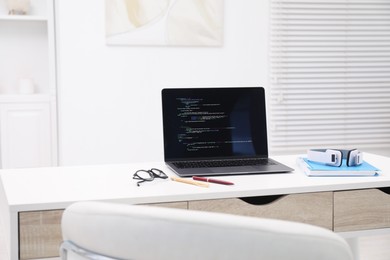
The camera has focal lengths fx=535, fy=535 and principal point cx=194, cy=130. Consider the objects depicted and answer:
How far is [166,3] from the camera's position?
12.0ft

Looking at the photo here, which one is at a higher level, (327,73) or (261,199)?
(327,73)

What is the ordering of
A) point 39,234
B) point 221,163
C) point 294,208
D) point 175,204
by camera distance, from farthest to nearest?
point 221,163 < point 294,208 < point 175,204 < point 39,234

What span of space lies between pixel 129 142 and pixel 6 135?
82 centimetres

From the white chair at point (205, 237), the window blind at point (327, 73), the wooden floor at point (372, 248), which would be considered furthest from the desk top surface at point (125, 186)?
the window blind at point (327, 73)

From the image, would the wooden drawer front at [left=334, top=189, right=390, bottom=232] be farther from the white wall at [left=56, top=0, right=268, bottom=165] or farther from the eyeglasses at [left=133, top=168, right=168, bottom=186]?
the white wall at [left=56, top=0, right=268, bottom=165]

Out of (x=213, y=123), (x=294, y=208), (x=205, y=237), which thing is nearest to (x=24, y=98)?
(x=213, y=123)

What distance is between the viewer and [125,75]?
146 inches

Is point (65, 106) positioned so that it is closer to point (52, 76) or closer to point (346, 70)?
point (52, 76)

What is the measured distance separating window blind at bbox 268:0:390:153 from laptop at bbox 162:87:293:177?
197 centimetres

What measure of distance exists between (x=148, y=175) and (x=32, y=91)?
2.18 m

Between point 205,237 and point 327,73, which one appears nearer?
point 205,237

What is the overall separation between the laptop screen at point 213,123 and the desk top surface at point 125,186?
0.14 m

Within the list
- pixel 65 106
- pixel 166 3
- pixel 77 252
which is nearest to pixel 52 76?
pixel 65 106

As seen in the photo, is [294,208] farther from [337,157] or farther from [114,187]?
[114,187]
